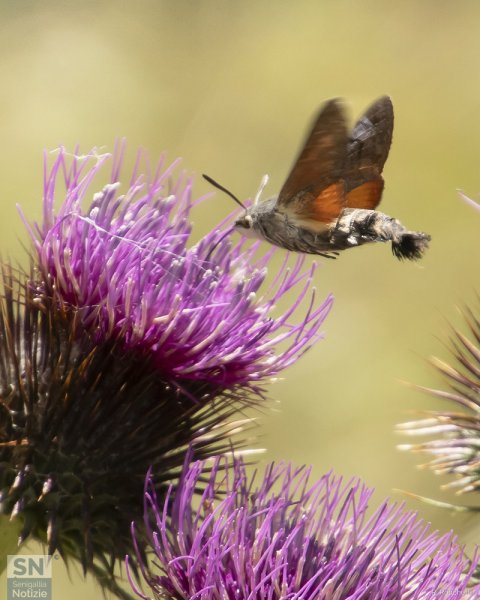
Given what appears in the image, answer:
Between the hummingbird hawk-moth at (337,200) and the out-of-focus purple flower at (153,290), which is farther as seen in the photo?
the out-of-focus purple flower at (153,290)

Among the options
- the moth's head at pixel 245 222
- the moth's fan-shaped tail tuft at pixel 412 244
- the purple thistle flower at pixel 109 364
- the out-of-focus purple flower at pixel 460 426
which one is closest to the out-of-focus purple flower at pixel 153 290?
the purple thistle flower at pixel 109 364

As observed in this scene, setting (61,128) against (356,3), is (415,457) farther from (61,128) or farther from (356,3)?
(356,3)

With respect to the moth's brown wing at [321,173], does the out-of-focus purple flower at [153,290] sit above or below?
below

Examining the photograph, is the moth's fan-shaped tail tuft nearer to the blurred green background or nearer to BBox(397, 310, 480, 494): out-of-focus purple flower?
BBox(397, 310, 480, 494): out-of-focus purple flower

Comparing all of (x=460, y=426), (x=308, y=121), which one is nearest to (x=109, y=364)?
(x=460, y=426)

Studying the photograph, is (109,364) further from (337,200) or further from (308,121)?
(308,121)

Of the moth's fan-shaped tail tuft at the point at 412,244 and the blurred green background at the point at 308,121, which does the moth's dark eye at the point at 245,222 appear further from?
the blurred green background at the point at 308,121

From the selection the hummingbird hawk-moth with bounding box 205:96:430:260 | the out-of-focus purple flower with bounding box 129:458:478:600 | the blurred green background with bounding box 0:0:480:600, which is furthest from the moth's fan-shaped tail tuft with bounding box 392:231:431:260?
the blurred green background with bounding box 0:0:480:600
